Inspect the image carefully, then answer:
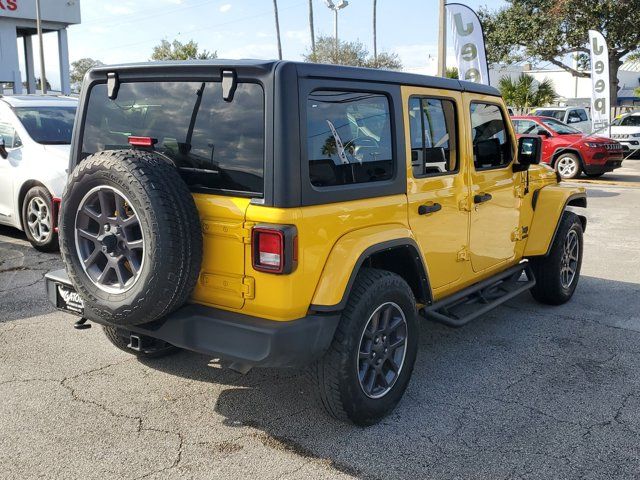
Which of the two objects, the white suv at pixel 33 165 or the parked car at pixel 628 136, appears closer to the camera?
the white suv at pixel 33 165

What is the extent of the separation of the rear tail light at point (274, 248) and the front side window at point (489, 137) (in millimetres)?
2006

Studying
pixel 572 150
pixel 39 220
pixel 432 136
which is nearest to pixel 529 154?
pixel 432 136

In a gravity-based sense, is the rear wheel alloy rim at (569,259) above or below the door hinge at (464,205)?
below

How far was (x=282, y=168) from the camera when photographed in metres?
2.99

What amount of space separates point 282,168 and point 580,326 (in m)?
3.43

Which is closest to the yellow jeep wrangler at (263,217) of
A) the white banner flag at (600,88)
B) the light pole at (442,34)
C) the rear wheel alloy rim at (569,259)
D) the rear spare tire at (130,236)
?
the rear spare tire at (130,236)

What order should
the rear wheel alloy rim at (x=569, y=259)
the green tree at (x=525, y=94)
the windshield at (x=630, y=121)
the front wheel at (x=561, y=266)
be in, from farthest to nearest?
the green tree at (x=525, y=94), the windshield at (x=630, y=121), the rear wheel alloy rim at (x=569, y=259), the front wheel at (x=561, y=266)

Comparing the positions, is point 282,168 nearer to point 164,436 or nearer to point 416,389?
point 164,436

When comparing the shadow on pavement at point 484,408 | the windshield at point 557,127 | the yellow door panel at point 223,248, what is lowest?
the shadow on pavement at point 484,408

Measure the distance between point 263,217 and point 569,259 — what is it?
12.6 ft

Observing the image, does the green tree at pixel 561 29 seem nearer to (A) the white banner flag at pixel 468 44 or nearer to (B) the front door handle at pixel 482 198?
(A) the white banner flag at pixel 468 44

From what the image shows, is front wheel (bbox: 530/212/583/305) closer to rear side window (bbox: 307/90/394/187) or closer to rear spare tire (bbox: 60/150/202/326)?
rear side window (bbox: 307/90/394/187)

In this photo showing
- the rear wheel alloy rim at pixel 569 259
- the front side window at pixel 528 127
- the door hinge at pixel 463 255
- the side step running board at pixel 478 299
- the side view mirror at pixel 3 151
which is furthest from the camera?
the front side window at pixel 528 127

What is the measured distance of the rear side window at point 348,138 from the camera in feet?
10.5
